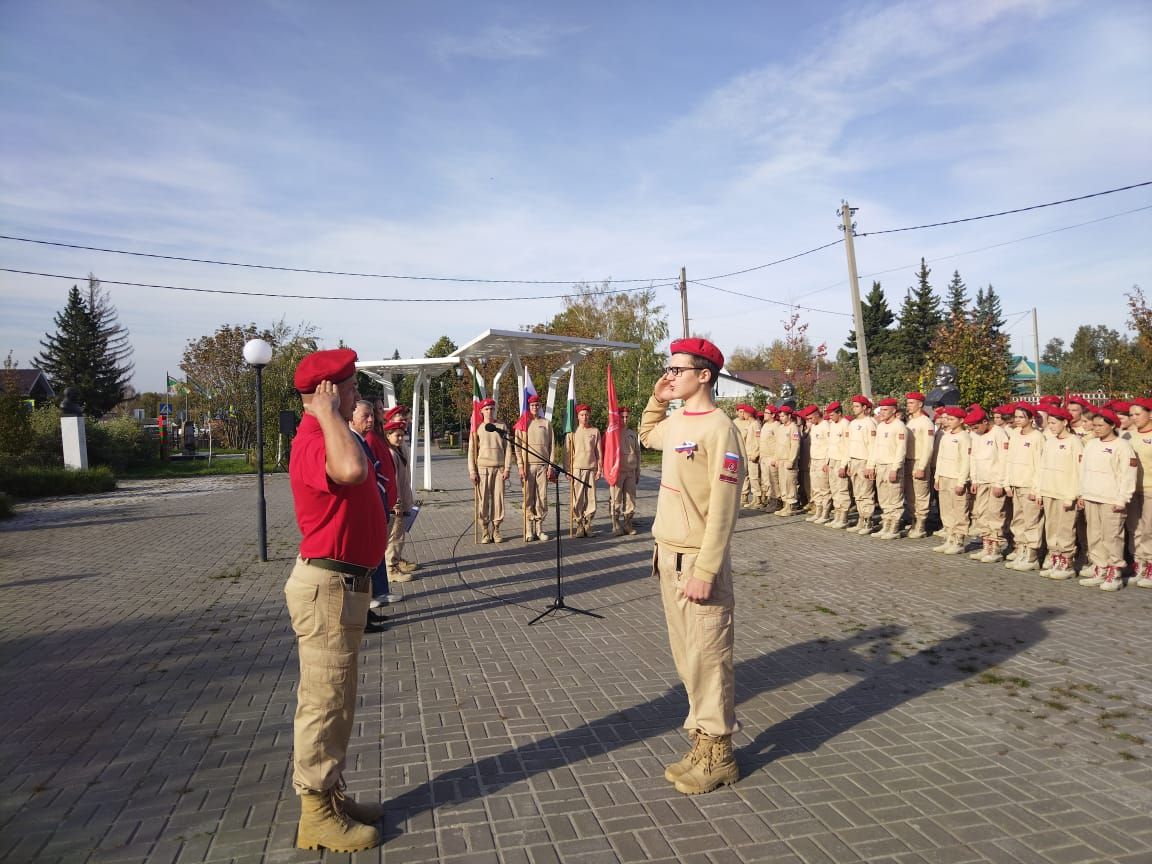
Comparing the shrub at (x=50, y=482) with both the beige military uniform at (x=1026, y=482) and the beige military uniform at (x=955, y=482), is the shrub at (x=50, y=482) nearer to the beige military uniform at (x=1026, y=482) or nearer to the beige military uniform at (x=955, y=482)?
the beige military uniform at (x=955, y=482)

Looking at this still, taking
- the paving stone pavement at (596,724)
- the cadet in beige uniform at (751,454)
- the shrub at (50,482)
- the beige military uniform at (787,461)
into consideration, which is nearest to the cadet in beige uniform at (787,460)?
the beige military uniform at (787,461)

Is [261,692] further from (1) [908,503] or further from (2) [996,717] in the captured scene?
(1) [908,503]

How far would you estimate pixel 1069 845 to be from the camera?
3.38 metres

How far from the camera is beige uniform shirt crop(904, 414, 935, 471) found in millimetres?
11539

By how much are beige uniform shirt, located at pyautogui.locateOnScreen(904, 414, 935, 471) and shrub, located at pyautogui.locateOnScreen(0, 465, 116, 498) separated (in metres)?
22.3

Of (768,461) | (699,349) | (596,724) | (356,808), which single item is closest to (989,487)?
(768,461)

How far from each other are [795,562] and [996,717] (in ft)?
17.5

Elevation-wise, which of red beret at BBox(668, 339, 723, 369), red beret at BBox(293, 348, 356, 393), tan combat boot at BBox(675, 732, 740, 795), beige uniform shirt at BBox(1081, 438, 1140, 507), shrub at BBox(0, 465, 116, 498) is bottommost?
tan combat boot at BBox(675, 732, 740, 795)

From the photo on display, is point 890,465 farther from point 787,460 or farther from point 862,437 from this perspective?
point 787,460

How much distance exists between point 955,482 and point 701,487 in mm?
8191

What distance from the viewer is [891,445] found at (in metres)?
11.6

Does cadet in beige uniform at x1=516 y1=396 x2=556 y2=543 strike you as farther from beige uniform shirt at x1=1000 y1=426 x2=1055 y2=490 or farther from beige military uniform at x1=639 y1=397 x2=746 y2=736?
beige military uniform at x1=639 y1=397 x2=746 y2=736

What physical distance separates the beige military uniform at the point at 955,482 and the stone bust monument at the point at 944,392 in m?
2.62

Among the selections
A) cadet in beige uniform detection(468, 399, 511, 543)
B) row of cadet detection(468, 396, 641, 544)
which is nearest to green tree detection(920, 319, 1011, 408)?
row of cadet detection(468, 396, 641, 544)
